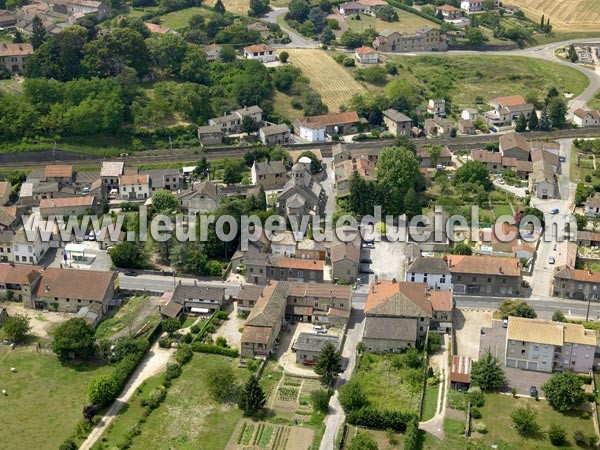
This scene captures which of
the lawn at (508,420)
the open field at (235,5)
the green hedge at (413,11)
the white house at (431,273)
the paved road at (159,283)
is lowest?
the green hedge at (413,11)

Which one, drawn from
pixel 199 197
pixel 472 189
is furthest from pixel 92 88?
pixel 472 189

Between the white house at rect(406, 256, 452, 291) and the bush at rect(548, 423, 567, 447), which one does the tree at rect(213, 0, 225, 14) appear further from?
the bush at rect(548, 423, 567, 447)

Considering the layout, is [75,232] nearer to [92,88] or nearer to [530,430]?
[92,88]

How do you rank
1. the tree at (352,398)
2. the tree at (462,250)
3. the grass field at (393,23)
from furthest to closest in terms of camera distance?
the grass field at (393,23), the tree at (462,250), the tree at (352,398)

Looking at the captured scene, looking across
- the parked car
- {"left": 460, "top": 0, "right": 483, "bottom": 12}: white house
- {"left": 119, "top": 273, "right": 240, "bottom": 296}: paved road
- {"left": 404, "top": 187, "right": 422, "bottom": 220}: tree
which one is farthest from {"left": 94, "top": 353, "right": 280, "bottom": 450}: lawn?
{"left": 460, "top": 0, "right": 483, "bottom": 12}: white house

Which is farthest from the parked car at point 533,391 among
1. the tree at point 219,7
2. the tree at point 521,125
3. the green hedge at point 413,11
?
the green hedge at point 413,11

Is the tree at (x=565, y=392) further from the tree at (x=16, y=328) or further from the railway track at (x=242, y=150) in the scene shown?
the railway track at (x=242, y=150)
